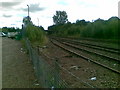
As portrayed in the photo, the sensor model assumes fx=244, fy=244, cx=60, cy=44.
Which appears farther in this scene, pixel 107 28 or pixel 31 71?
pixel 107 28

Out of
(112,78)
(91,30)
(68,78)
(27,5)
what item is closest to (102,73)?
(112,78)

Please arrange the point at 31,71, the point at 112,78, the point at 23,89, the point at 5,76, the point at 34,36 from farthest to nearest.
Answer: the point at 34,36 < the point at 31,71 < the point at 5,76 < the point at 112,78 < the point at 23,89

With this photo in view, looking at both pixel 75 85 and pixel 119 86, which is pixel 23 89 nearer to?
pixel 75 85

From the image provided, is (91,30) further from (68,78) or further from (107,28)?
(68,78)

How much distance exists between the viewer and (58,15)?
497 ft

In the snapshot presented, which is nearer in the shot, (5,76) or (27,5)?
(5,76)

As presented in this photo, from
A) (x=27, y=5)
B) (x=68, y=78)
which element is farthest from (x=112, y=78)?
(x=27, y=5)

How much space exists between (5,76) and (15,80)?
1319mm

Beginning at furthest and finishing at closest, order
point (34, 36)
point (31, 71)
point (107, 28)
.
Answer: point (107, 28) < point (34, 36) < point (31, 71)

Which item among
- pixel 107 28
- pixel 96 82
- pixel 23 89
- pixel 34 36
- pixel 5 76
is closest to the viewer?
pixel 23 89

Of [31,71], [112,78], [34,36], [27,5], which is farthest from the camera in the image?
[27,5]

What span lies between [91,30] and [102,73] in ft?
149

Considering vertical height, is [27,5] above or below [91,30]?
above

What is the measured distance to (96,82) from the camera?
32.4 feet
